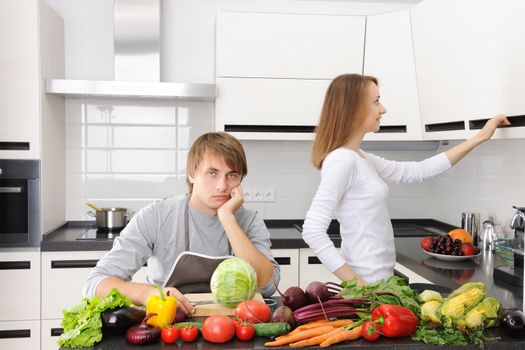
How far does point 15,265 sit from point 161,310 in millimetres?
2007

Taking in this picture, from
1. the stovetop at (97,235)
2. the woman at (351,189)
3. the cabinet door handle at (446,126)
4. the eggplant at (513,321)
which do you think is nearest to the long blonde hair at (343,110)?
the woman at (351,189)

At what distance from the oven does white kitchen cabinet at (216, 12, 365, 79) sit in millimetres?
1215

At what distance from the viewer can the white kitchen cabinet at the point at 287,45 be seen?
3381mm

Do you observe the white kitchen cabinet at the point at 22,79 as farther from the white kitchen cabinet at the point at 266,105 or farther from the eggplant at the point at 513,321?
the eggplant at the point at 513,321

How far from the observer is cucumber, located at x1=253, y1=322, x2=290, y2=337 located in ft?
4.65

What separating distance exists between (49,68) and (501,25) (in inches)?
96.2

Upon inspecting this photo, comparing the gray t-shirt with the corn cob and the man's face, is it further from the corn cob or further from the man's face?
the corn cob

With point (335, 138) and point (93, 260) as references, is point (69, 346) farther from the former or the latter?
point (93, 260)

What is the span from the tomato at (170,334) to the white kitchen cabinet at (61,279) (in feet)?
6.28

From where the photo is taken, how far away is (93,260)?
10.4 feet

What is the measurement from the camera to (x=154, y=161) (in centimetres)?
379

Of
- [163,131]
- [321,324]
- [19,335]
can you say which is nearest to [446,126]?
[163,131]

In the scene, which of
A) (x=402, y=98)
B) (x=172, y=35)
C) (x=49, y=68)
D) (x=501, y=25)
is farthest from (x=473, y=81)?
(x=49, y=68)

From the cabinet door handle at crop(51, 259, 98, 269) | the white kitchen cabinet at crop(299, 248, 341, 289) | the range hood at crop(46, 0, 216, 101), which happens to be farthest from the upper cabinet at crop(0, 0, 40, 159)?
the white kitchen cabinet at crop(299, 248, 341, 289)
